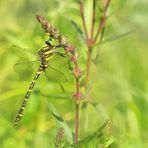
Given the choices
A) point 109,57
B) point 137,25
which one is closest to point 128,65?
point 109,57

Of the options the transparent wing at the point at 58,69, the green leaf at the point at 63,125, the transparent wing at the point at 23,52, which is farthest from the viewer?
the transparent wing at the point at 23,52

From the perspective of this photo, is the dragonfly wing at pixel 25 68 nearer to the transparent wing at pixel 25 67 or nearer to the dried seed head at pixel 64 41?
the transparent wing at pixel 25 67

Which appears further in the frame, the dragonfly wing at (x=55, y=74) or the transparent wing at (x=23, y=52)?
the transparent wing at (x=23, y=52)

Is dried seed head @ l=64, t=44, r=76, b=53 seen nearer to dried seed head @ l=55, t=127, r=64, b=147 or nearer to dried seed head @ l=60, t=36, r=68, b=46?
dried seed head @ l=60, t=36, r=68, b=46

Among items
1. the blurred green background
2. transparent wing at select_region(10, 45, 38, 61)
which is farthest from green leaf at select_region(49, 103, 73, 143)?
transparent wing at select_region(10, 45, 38, 61)

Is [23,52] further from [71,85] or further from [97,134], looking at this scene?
[97,134]

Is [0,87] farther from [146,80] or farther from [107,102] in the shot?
[146,80]

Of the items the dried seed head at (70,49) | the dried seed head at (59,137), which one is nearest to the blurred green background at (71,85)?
the dried seed head at (59,137)
